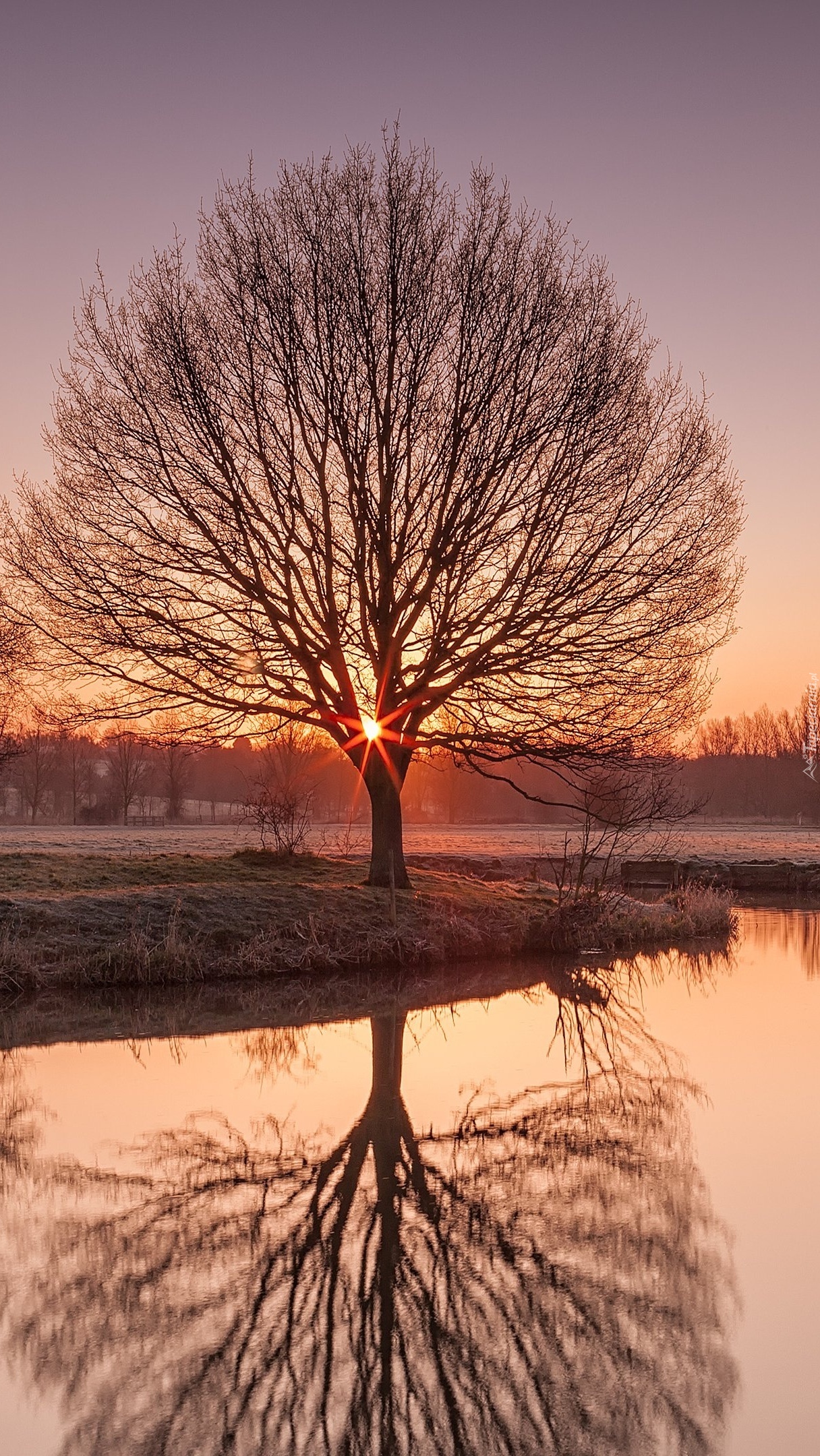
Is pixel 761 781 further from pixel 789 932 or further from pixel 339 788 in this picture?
pixel 789 932

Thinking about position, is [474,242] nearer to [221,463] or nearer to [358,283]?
[358,283]

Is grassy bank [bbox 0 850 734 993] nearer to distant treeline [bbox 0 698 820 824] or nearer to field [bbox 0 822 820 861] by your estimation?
field [bbox 0 822 820 861]

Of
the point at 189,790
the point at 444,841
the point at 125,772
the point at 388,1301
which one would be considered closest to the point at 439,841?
the point at 444,841

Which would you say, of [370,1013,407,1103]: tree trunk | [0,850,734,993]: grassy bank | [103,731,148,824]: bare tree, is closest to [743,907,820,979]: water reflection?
[0,850,734,993]: grassy bank

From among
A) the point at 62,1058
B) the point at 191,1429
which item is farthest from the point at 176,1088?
the point at 191,1429

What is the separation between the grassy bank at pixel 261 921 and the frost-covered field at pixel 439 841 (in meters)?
10.4

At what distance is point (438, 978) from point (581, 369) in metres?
9.61

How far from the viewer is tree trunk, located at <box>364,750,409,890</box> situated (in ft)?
66.7

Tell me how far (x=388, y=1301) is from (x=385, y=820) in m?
14.9

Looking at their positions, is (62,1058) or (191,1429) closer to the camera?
(191,1429)

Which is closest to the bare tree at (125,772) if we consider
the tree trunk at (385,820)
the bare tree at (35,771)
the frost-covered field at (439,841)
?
the frost-covered field at (439,841)

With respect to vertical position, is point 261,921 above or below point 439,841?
below

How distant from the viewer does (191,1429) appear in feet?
14.7

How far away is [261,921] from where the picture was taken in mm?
17516
